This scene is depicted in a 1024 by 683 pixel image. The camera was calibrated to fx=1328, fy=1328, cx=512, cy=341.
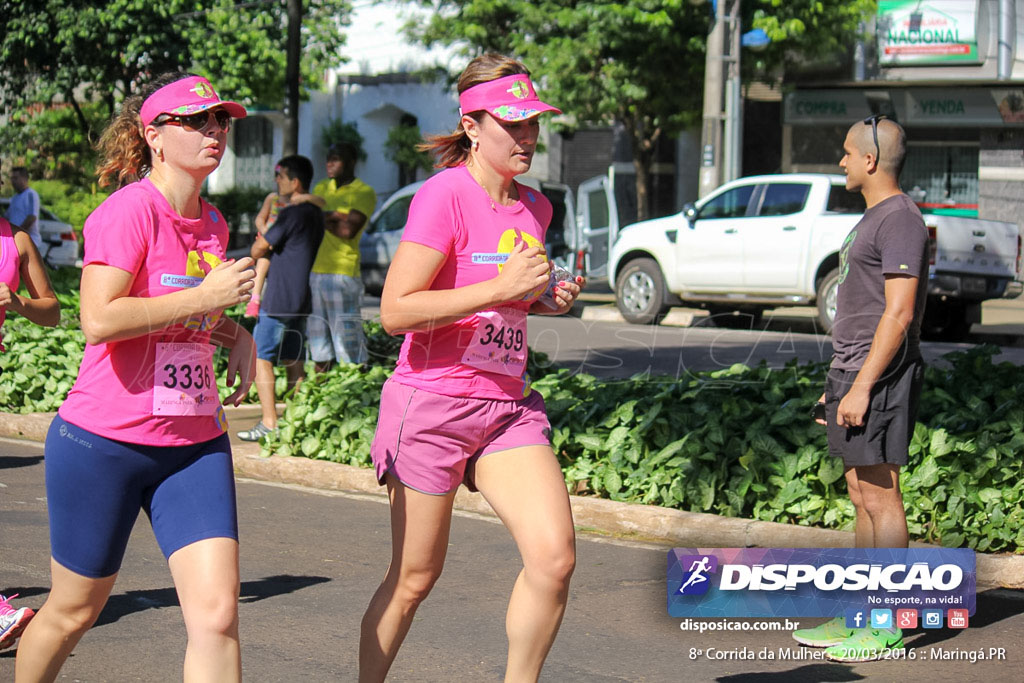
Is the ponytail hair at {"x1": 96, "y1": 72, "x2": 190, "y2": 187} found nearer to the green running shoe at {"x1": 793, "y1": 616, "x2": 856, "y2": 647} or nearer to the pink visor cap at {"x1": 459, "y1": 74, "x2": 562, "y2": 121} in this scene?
the pink visor cap at {"x1": 459, "y1": 74, "x2": 562, "y2": 121}

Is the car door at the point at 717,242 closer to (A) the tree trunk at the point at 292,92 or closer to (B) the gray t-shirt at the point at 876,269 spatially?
(A) the tree trunk at the point at 292,92

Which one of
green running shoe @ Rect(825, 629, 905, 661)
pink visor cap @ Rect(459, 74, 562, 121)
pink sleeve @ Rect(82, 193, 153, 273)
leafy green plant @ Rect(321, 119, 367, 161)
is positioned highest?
leafy green plant @ Rect(321, 119, 367, 161)

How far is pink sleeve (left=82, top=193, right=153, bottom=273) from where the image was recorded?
3.33m

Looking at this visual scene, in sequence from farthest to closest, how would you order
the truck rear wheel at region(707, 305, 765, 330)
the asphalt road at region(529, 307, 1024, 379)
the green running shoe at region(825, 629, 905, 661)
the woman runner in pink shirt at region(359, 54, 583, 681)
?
the truck rear wheel at region(707, 305, 765, 330), the asphalt road at region(529, 307, 1024, 379), the green running shoe at region(825, 629, 905, 661), the woman runner in pink shirt at region(359, 54, 583, 681)

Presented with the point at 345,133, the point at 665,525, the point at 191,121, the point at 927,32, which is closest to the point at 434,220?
the point at 191,121

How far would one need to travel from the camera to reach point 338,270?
986cm

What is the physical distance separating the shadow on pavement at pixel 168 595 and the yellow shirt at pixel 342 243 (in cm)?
431

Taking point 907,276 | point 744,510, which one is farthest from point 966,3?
point 907,276

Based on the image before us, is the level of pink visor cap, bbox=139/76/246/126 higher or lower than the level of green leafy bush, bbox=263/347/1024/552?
higher

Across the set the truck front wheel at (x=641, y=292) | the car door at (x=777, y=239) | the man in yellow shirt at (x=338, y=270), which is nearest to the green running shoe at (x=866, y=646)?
the man in yellow shirt at (x=338, y=270)

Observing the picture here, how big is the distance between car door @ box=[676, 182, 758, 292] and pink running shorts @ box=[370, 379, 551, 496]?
45.1 feet

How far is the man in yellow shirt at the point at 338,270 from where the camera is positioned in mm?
9789

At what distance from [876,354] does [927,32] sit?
22.4 m

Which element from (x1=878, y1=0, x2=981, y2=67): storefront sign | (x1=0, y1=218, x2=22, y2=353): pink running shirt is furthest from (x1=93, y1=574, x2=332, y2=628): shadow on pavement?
(x1=878, y1=0, x2=981, y2=67): storefront sign
